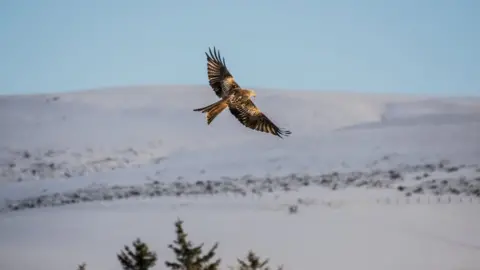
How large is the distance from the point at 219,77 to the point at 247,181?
21575 mm

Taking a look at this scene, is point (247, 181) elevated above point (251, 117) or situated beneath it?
elevated above

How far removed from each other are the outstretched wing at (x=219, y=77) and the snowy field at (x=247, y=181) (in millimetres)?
9654

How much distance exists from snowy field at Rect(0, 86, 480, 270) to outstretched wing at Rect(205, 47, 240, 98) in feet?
31.7

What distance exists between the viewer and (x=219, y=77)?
329 inches

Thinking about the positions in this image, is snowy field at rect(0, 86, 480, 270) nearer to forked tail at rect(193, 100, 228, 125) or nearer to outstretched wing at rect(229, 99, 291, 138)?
outstretched wing at rect(229, 99, 291, 138)

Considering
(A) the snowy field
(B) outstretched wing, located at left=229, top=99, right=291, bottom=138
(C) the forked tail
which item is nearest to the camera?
(C) the forked tail

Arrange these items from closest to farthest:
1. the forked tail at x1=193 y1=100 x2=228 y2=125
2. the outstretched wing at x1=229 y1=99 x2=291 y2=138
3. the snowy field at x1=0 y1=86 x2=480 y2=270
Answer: the forked tail at x1=193 y1=100 x2=228 y2=125 < the outstretched wing at x1=229 y1=99 x2=291 y2=138 < the snowy field at x1=0 y1=86 x2=480 y2=270

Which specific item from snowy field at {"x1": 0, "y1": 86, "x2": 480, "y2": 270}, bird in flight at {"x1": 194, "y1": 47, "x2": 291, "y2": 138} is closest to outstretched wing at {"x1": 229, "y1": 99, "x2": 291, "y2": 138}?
bird in flight at {"x1": 194, "y1": 47, "x2": 291, "y2": 138}

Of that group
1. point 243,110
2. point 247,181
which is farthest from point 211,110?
point 247,181

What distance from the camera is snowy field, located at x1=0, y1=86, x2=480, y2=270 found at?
781 inches

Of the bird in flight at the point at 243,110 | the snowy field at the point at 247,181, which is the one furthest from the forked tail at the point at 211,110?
the snowy field at the point at 247,181

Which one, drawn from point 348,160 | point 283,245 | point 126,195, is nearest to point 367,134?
point 348,160

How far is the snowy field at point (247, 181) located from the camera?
19.8m

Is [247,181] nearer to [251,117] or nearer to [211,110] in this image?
[251,117]
